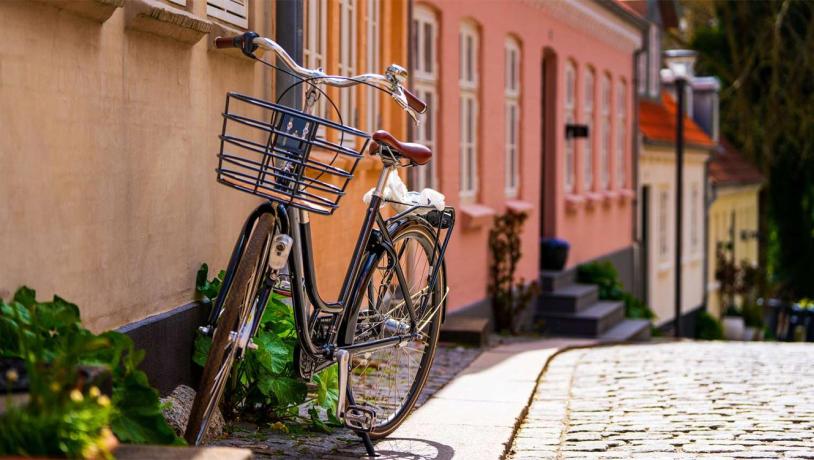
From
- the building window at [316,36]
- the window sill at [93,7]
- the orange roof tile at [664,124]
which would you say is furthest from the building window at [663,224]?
the window sill at [93,7]

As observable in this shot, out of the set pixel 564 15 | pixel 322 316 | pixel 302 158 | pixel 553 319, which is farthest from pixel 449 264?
pixel 302 158

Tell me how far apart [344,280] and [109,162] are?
1.02m

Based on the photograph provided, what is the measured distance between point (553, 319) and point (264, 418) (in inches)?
408

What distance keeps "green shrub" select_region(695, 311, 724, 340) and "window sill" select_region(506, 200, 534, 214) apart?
1165cm

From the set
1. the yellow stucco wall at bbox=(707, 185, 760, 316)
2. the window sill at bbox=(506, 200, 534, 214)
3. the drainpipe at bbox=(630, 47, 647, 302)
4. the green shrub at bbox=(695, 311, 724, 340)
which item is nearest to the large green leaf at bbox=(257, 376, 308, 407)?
the window sill at bbox=(506, 200, 534, 214)

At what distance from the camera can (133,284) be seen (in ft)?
18.2

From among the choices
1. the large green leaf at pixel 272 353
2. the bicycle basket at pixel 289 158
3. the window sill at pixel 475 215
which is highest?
the bicycle basket at pixel 289 158

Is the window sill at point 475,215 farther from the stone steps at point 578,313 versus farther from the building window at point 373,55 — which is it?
the building window at point 373,55

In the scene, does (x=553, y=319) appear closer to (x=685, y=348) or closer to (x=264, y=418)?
(x=685, y=348)

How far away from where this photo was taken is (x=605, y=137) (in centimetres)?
2180

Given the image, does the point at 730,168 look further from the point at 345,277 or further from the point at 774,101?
the point at 345,277

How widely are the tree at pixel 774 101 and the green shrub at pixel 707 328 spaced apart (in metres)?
5.74

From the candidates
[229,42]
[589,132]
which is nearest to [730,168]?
[589,132]

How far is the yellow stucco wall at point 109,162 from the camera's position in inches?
177
